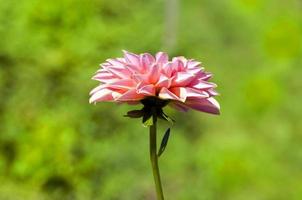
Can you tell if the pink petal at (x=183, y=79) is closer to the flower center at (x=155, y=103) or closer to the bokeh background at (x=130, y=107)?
the flower center at (x=155, y=103)

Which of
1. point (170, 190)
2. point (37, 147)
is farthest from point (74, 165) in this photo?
point (170, 190)

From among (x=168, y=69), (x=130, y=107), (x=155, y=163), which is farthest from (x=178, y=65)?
(x=130, y=107)

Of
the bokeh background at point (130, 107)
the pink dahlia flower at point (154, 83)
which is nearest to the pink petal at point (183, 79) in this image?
the pink dahlia flower at point (154, 83)

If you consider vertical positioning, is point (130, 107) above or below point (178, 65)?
above

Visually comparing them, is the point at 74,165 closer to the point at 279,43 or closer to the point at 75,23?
the point at 75,23

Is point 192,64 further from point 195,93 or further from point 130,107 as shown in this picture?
point 130,107

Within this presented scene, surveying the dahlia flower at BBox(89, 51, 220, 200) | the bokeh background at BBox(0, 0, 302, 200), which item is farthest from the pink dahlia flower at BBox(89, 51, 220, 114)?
the bokeh background at BBox(0, 0, 302, 200)
